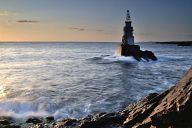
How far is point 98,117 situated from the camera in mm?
14867

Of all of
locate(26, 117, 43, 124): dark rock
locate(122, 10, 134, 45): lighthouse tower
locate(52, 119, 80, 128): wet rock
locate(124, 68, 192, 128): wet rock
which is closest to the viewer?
locate(124, 68, 192, 128): wet rock

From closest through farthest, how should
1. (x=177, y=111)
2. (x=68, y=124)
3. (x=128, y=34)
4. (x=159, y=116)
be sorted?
(x=177, y=111)
(x=159, y=116)
(x=68, y=124)
(x=128, y=34)

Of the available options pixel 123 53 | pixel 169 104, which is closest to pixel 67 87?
pixel 169 104

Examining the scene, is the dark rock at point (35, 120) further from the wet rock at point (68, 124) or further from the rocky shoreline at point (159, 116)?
the wet rock at point (68, 124)

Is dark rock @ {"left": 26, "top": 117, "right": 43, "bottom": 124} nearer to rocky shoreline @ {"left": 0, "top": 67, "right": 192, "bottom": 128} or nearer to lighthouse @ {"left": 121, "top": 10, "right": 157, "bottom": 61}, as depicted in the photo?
rocky shoreline @ {"left": 0, "top": 67, "right": 192, "bottom": 128}

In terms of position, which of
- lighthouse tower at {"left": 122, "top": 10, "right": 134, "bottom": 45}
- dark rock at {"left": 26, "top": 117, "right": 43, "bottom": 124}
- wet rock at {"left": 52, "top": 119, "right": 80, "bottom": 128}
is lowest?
dark rock at {"left": 26, "top": 117, "right": 43, "bottom": 124}

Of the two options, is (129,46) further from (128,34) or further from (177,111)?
(177,111)

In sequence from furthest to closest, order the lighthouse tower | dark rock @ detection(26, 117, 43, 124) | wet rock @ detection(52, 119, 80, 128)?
1. the lighthouse tower
2. dark rock @ detection(26, 117, 43, 124)
3. wet rock @ detection(52, 119, 80, 128)

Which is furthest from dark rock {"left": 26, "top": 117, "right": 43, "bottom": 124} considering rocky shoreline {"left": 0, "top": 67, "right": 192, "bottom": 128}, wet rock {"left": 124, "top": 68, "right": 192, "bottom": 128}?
wet rock {"left": 124, "top": 68, "right": 192, "bottom": 128}

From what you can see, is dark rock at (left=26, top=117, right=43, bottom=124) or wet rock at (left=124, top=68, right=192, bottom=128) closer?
wet rock at (left=124, top=68, right=192, bottom=128)

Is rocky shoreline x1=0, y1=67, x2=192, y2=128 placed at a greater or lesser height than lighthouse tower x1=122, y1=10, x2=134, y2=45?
lesser

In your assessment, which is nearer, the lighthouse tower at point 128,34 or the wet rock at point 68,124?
the wet rock at point 68,124

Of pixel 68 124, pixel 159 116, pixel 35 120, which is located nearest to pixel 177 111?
pixel 159 116

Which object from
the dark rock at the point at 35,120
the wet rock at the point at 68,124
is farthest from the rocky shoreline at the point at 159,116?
the dark rock at the point at 35,120
